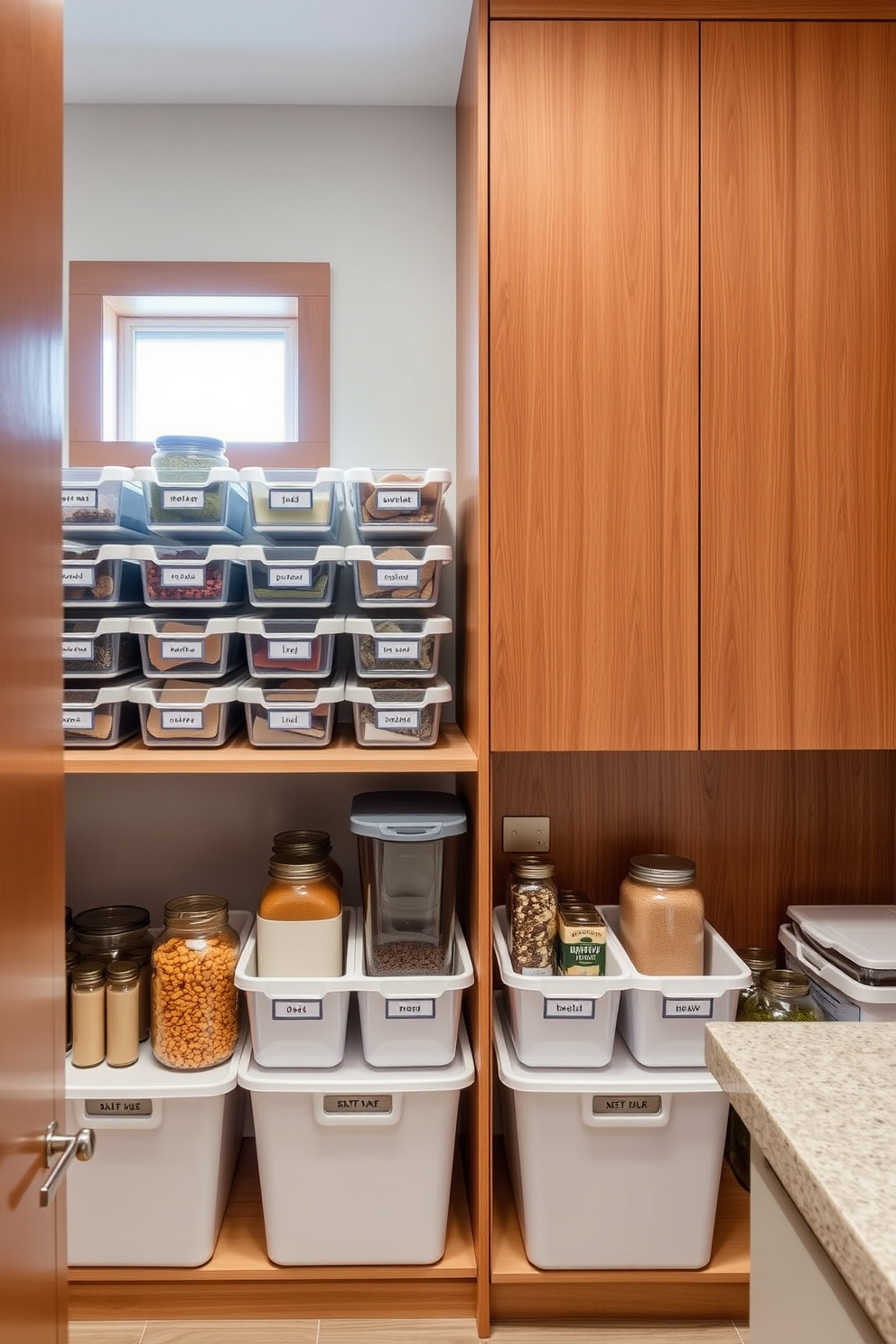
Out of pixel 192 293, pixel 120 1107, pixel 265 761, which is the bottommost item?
pixel 120 1107

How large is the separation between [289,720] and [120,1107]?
774 millimetres

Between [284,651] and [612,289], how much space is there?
0.90 meters

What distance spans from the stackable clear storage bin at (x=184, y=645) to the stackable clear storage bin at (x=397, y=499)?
33 cm

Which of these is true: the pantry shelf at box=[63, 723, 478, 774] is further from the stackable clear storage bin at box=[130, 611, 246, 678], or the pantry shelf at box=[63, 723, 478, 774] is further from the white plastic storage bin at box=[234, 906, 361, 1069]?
the white plastic storage bin at box=[234, 906, 361, 1069]

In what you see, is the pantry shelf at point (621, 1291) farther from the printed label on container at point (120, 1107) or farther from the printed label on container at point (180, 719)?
the printed label on container at point (180, 719)

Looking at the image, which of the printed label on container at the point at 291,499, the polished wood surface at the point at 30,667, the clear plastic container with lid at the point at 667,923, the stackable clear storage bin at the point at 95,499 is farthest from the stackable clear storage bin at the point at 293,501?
the clear plastic container with lid at the point at 667,923

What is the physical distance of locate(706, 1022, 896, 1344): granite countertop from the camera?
542mm

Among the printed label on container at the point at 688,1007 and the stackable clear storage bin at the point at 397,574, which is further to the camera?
the stackable clear storage bin at the point at 397,574

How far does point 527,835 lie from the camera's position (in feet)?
6.87

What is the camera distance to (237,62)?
196 centimetres

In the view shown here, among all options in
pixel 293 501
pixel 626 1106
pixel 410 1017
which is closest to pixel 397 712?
pixel 293 501

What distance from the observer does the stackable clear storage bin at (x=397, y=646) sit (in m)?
1.81

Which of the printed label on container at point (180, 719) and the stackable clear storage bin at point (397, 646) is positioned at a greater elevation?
the stackable clear storage bin at point (397, 646)

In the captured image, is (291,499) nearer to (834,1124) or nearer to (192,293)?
(192,293)
